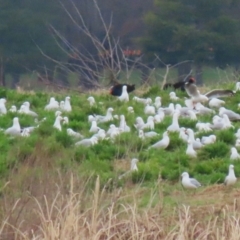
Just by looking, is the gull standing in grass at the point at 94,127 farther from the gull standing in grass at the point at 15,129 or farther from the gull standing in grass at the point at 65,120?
the gull standing in grass at the point at 15,129

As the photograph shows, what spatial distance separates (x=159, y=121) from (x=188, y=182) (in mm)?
2675

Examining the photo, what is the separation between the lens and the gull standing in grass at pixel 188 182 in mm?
7457

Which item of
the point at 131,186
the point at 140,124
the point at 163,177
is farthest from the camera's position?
the point at 140,124

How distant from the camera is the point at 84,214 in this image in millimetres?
5805

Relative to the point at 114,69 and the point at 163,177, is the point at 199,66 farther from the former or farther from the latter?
the point at 163,177

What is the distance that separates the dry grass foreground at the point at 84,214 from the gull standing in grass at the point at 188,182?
84 centimetres

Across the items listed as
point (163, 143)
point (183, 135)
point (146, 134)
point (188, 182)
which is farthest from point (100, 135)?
point (188, 182)

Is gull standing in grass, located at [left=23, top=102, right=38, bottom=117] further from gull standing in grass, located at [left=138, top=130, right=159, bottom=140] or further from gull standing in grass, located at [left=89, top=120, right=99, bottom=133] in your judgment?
gull standing in grass, located at [left=138, top=130, right=159, bottom=140]

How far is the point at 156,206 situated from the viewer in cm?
636

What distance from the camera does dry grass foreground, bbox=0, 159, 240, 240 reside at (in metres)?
5.61

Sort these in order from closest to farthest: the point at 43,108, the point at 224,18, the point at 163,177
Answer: the point at 163,177
the point at 43,108
the point at 224,18

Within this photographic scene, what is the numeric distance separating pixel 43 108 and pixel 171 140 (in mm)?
2688

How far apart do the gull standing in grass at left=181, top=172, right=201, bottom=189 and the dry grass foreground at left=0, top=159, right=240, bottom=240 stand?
84 cm

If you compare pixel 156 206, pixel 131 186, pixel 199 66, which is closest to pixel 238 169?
pixel 131 186
